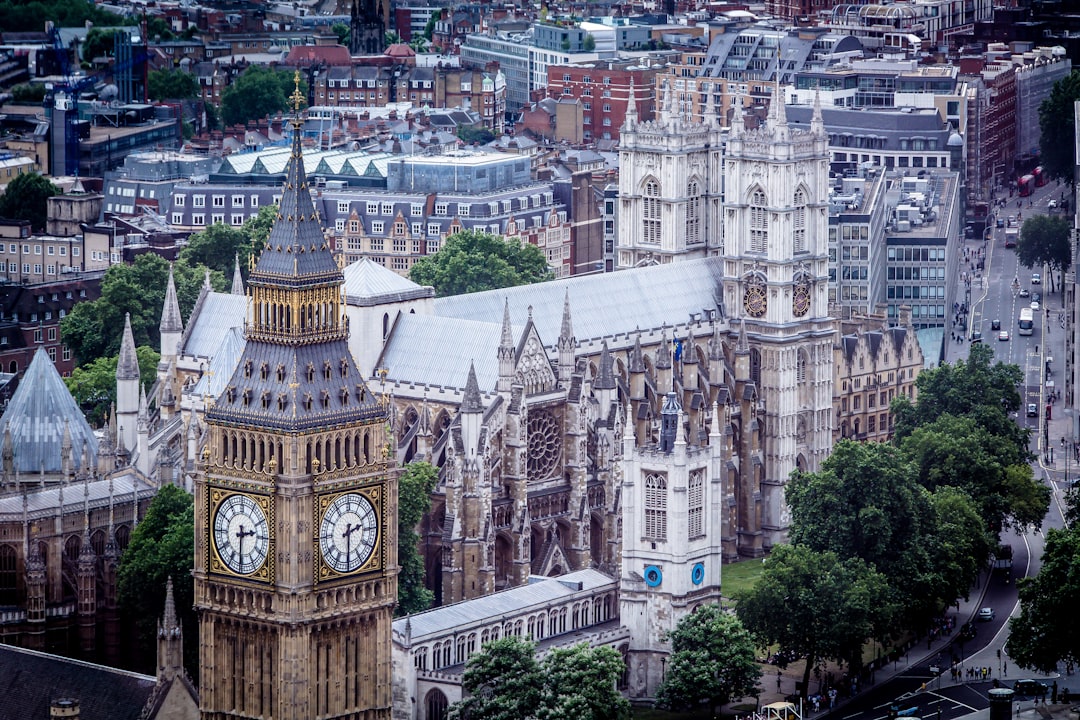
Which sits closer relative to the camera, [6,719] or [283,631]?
[283,631]

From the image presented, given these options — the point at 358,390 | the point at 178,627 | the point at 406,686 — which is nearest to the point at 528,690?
the point at 406,686

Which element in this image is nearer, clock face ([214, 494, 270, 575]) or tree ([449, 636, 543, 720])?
clock face ([214, 494, 270, 575])

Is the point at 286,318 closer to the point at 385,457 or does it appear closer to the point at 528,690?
the point at 385,457

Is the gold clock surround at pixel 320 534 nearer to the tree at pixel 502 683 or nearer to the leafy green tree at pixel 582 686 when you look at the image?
the tree at pixel 502 683

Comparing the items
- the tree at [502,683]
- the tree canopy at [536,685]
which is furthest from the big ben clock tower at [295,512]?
the tree canopy at [536,685]

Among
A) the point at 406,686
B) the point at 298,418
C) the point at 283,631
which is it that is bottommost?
the point at 406,686

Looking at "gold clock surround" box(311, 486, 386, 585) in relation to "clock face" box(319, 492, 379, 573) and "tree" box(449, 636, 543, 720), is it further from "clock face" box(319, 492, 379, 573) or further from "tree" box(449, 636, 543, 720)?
"tree" box(449, 636, 543, 720)

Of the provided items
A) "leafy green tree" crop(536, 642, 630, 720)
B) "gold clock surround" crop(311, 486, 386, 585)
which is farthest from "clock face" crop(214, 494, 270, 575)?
"leafy green tree" crop(536, 642, 630, 720)
